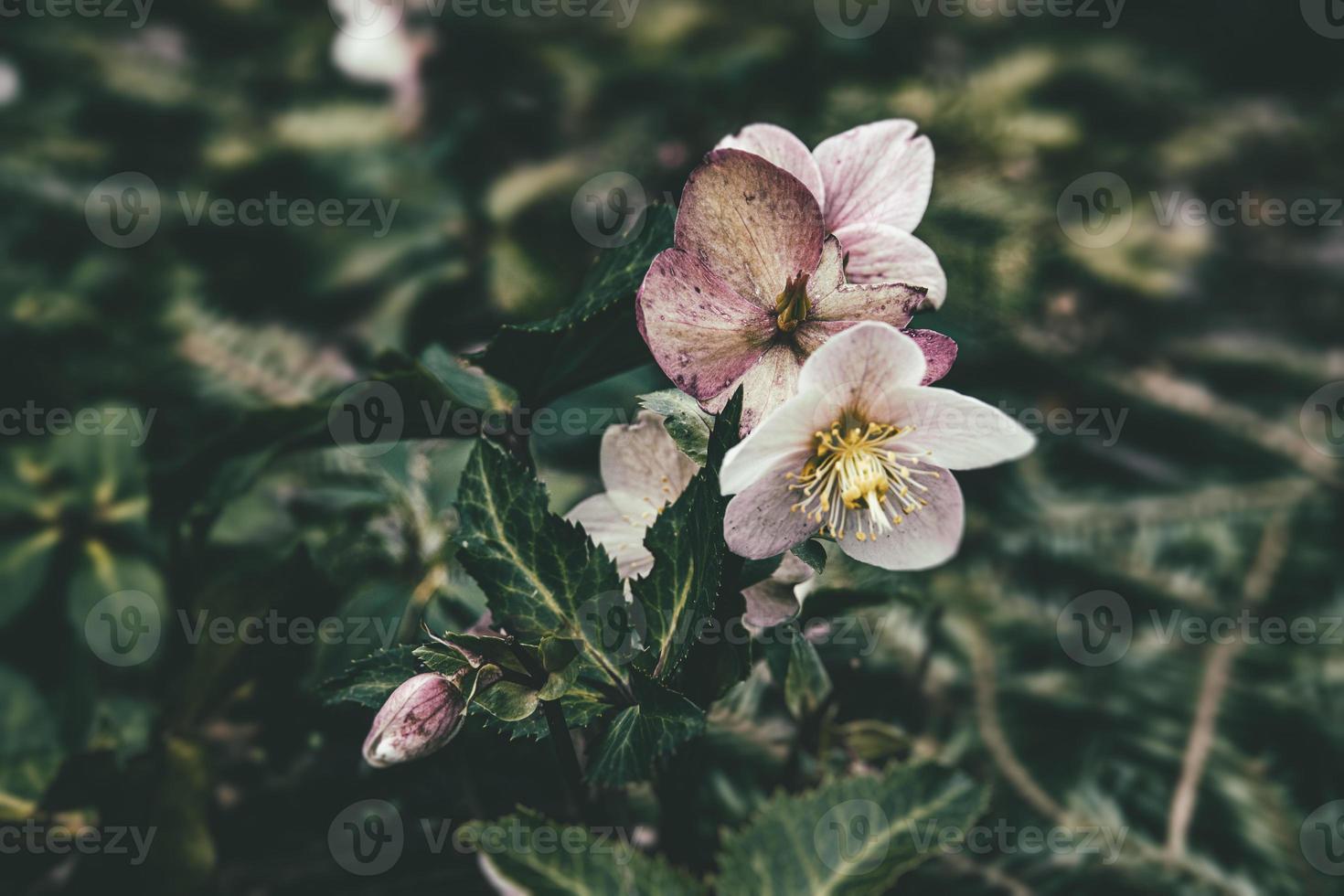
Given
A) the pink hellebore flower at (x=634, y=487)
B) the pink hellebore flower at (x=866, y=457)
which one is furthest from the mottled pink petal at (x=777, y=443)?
the pink hellebore flower at (x=634, y=487)

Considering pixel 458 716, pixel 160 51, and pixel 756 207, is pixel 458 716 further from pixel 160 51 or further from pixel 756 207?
pixel 160 51

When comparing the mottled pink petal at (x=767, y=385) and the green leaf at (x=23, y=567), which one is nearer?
the mottled pink petal at (x=767, y=385)

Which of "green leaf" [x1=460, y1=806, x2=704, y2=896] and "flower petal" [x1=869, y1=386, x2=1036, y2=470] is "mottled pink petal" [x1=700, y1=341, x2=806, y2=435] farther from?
"green leaf" [x1=460, y1=806, x2=704, y2=896]

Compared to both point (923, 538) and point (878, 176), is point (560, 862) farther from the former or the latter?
point (878, 176)

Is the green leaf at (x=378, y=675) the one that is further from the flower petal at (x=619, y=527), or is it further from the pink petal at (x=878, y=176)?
the pink petal at (x=878, y=176)

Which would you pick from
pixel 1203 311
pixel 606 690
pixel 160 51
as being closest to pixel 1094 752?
pixel 606 690

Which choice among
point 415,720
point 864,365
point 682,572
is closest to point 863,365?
point 864,365
